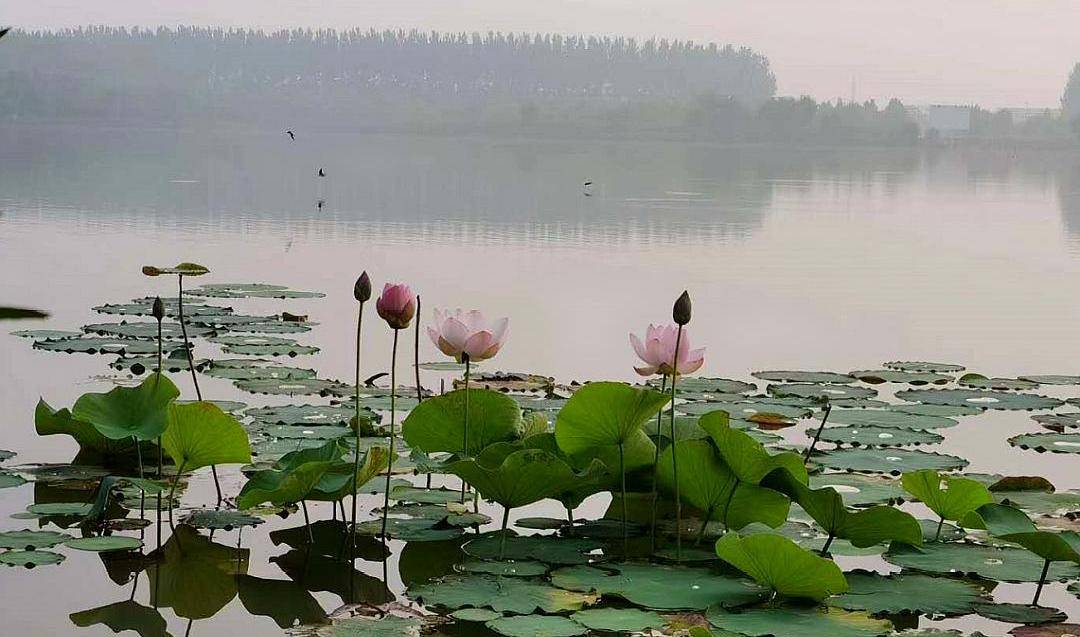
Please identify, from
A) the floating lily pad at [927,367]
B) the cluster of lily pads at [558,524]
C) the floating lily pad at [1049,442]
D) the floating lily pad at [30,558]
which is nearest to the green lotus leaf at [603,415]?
the cluster of lily pads at [558,524]

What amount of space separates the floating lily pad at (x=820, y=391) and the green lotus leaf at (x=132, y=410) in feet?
7.85

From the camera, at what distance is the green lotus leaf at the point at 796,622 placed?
2412mm

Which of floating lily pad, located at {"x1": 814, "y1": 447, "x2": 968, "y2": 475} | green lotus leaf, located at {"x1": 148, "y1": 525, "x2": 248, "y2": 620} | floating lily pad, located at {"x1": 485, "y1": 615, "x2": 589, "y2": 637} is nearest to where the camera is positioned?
floating lily pad, located at {"x1": 485, "y1": 615, "x2": 589, "y2": 637}

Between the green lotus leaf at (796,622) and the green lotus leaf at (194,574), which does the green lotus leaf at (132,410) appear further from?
the green lotus leaf at (796,622)

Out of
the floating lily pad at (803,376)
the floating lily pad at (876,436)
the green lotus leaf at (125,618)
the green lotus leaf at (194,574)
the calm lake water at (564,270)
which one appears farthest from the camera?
the floating lily pad at (803,376)

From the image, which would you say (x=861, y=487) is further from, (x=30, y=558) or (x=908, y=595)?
(x=30, y=558)

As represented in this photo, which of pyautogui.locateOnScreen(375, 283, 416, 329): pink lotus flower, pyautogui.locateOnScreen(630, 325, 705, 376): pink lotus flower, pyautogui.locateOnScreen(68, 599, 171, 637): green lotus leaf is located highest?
pyautogui.locateOnScreen(375, 283, 416, 329): pink lotus flower

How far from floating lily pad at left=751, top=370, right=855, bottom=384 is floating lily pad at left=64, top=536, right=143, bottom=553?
274cm

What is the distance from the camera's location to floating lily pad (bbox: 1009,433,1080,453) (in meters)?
4.17

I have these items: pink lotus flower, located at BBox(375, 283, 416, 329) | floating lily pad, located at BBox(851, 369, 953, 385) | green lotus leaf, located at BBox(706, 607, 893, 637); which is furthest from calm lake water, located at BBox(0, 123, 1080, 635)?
pink lotus flower, located at BBox(375, 283, 416, 329)

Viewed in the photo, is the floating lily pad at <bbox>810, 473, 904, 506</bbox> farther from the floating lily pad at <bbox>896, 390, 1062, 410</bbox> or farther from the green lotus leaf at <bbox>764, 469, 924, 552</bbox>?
the floating lily pad at <bbox>896, 390, 1062, 410</bbox>

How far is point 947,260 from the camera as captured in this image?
35.9ft

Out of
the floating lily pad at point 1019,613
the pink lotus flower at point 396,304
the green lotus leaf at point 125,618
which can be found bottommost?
the green lotus leaf at point 125,618

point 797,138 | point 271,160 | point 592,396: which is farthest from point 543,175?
point 797,138
